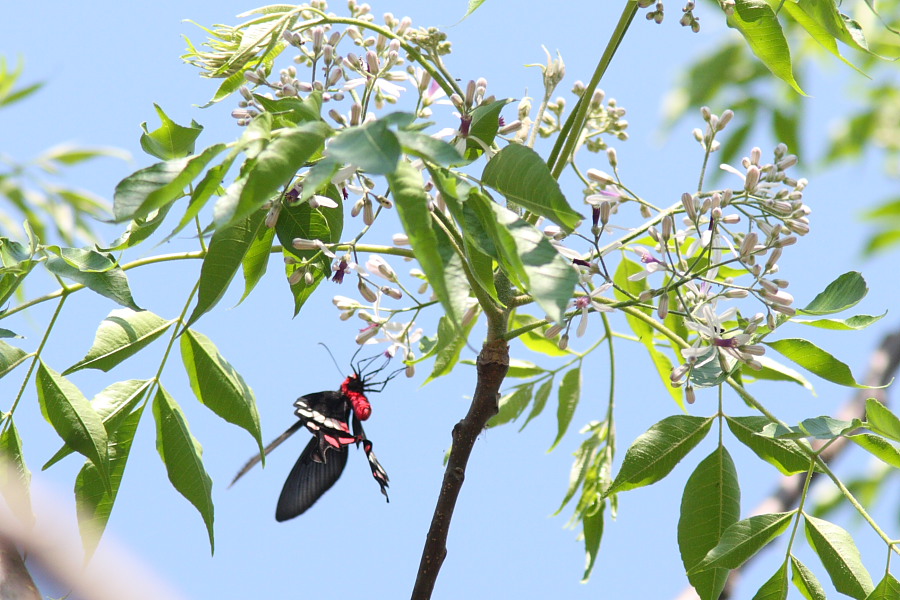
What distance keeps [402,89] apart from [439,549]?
0.78 m

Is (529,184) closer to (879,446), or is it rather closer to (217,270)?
(217,270)

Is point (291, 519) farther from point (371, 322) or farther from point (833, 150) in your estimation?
point (833, 150)

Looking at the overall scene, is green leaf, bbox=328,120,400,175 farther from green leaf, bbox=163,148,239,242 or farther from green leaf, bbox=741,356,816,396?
green leaf, bbox=741,356,816,396

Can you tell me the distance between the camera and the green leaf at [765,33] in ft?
4.00

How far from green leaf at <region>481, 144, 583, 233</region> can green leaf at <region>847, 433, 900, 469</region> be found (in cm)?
56

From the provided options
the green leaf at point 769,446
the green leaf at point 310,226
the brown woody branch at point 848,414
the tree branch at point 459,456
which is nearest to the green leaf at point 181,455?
the green leaf at point 310,226

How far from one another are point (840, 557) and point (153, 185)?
1036mm

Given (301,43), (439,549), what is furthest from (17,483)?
(301,43)

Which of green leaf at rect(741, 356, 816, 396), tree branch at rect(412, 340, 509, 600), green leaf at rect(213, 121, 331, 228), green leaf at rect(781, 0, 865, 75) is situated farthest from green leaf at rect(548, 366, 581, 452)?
green leaf at rect(213, 121, 331, 228)

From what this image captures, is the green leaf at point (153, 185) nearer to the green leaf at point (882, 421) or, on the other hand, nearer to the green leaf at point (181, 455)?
the green leaf at point (181, 455)

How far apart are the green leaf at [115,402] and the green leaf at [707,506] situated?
803 millimetres

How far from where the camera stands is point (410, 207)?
0.84 meters

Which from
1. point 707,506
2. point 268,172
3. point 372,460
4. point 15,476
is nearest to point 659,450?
point 707,506

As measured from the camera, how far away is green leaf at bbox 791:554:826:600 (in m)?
1.27
